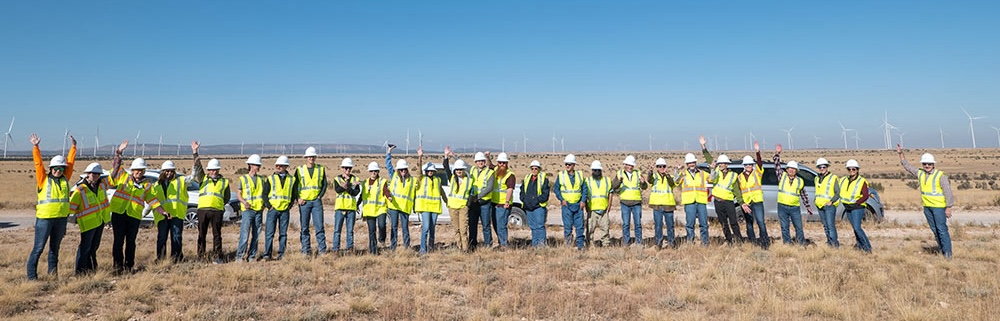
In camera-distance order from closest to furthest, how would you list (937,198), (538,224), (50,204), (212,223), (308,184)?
1. (50,204)
2. (937,198)
3. (212,223)
4. (308,184)
5. (538,224)

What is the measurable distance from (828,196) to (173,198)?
1004 centimetres

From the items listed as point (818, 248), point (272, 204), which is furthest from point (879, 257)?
point (272, 204)

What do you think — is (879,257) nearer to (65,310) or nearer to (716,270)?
(716,270)

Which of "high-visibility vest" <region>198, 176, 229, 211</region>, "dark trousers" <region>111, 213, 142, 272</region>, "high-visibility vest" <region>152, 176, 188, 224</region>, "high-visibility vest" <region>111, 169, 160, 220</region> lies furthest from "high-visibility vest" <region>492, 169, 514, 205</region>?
"dark trousers" <region>111, 213, 142, 272</region>

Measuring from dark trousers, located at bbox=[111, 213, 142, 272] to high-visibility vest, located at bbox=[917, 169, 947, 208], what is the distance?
37.1 feet

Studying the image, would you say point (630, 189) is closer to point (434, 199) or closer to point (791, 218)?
point (791, 218)

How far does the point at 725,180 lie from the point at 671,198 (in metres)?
0.95

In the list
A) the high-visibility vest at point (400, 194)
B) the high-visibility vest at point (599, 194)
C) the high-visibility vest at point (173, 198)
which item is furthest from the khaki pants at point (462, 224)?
the high-visibility vest at point (173, 198)

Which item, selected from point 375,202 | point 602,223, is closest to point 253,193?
point 375,202

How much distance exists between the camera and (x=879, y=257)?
827cm

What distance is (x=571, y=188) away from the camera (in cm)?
916

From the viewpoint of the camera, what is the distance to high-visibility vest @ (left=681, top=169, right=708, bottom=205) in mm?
9164

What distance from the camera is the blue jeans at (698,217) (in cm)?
927

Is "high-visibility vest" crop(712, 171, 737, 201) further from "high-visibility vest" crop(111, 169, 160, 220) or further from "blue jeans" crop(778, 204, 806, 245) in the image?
"high-visibility vest" crop(111, 169, 160, 220)
